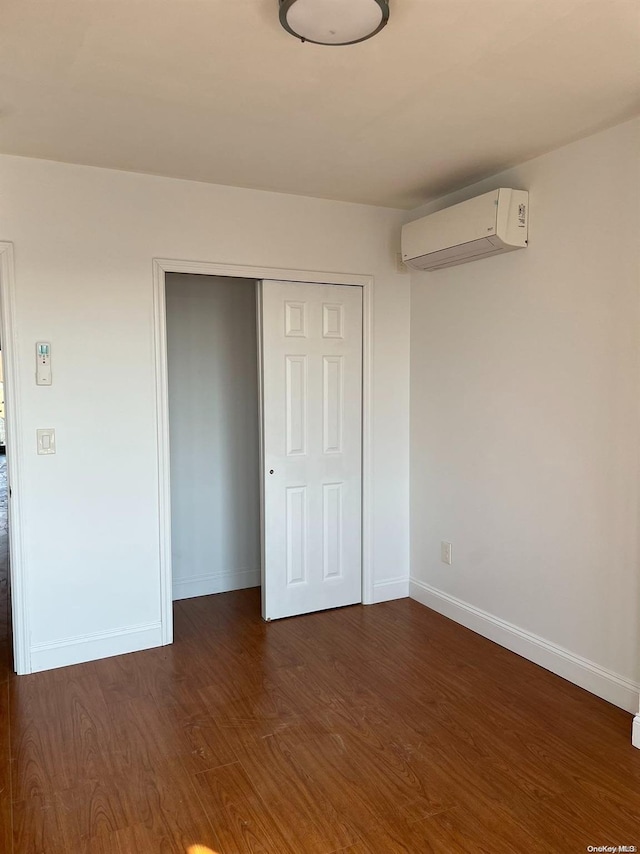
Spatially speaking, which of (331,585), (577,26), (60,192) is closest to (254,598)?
(331,585)

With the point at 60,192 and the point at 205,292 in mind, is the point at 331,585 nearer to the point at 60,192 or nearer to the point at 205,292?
the point at 205,292

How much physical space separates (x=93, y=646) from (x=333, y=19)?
2987 millimetres

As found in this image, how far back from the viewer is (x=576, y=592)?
2.90 metres

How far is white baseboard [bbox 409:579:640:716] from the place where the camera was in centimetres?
269

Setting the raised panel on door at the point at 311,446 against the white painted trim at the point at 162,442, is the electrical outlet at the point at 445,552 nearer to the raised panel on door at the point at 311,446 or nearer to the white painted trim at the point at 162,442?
the raised panel on door at the point at 311,446

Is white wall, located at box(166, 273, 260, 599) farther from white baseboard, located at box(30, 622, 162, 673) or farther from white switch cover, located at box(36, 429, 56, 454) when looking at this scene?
white switch cover, located at box(36, 429, 56, 454)

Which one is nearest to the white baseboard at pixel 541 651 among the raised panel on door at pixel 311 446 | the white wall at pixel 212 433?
the raised panel on door at pixel 311 446

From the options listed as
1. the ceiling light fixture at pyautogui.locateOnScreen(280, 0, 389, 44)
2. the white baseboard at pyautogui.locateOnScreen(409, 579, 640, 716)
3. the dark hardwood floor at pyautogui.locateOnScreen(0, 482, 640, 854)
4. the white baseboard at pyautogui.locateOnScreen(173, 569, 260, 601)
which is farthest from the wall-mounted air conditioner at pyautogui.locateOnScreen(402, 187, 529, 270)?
the white baseboard at pyautogui.locateOnScreen(173, 569, 260, 601)

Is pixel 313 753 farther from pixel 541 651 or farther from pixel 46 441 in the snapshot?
pixel 46 441

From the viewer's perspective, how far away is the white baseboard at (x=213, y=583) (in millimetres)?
4145

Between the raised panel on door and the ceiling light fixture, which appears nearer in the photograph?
the ceiling light fixture

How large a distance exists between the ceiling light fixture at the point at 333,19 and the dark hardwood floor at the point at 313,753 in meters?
2.46

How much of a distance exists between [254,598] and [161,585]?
94 centimetres

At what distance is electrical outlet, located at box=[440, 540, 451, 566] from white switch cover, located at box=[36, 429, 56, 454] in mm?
2292
